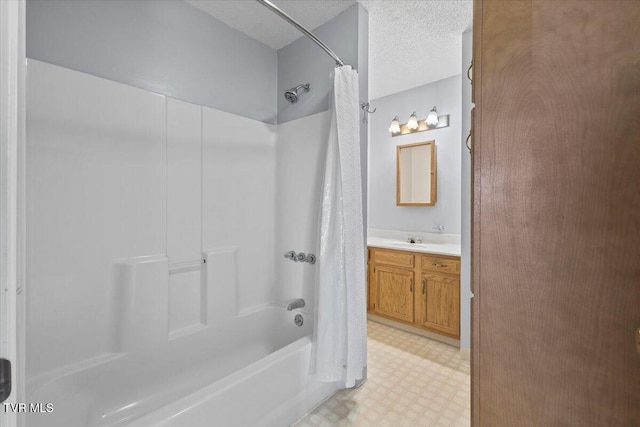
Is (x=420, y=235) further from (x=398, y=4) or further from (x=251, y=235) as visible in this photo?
(x=398, y=4)

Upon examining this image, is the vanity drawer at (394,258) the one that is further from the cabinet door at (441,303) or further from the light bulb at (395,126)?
the light bulb at (395,126)

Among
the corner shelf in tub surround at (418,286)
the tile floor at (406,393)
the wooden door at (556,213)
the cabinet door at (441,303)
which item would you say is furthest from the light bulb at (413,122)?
the wooden door at (556,213)

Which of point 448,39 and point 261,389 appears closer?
point 261,389

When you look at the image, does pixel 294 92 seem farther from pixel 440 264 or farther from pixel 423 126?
pixel 440 264

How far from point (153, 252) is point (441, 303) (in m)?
2.32

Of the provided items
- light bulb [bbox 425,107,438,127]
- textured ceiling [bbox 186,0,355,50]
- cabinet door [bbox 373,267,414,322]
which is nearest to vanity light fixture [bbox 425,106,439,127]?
light bulb [bbox 425,107,438,127]

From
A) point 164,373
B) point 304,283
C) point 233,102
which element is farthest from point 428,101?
point 164,373

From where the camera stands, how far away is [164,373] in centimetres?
166

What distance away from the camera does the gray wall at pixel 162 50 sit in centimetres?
143

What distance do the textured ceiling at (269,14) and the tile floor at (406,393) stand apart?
8.63ft

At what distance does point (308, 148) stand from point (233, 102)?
27.1 inches

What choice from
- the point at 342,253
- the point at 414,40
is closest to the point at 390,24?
the point at 414,40

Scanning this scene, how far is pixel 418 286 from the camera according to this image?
8.66 feet

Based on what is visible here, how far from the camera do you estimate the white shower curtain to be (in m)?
1.62
